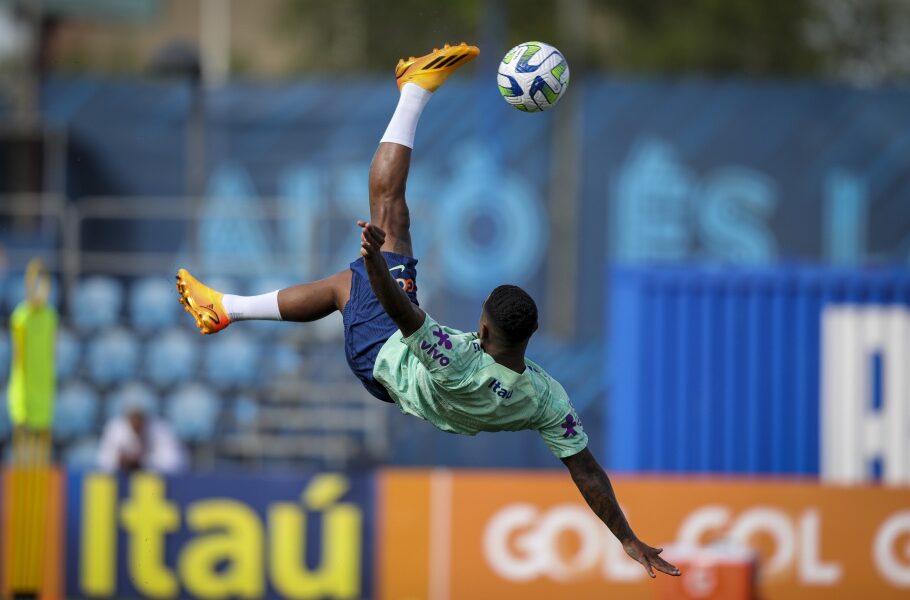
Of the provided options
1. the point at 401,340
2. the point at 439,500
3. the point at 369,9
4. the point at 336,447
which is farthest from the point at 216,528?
the point at 369,9

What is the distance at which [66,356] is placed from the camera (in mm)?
17609

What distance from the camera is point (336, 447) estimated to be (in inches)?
705

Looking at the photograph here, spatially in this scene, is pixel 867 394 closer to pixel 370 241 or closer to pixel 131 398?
pixel 131 398

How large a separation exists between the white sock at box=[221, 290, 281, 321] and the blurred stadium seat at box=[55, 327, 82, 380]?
9872 millimetres

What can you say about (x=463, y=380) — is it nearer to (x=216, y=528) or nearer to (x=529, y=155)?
(x=216, y=528)

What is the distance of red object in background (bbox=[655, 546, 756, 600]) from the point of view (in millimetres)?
10586

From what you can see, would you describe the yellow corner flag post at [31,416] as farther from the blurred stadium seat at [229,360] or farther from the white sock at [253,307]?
the blurred stadium seat at [229,360]

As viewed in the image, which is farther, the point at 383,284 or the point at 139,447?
the point at 139,447

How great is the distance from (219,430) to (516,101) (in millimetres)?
10755

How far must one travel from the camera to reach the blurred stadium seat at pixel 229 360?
17.8 m

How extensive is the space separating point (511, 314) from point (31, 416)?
4.96m

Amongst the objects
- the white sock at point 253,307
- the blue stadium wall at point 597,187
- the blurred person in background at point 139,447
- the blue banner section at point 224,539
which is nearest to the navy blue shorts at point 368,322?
the white sock at point 253,307

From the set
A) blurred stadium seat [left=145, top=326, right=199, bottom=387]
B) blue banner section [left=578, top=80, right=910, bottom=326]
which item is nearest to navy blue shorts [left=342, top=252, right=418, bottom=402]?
blurred stadium seat [left=145, top=326, right=199, bottom=387]

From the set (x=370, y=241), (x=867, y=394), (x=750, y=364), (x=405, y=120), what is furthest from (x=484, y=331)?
(x=867, y=394)
